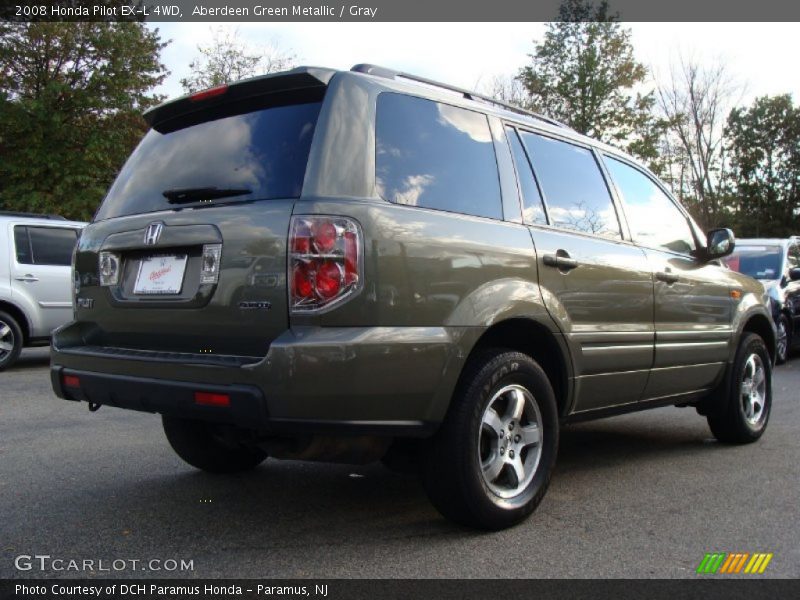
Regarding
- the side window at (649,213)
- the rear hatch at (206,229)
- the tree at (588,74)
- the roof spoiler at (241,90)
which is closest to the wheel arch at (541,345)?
the rear hatch at (206,229)

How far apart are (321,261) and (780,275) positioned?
9678 mm

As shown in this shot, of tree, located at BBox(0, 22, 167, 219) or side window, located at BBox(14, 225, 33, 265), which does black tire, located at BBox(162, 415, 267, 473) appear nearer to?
side window, located at BBox(14, 225, 33, 265)

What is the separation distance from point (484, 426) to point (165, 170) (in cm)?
184

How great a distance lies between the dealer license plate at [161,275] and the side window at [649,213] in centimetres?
262

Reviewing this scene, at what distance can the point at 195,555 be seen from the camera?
3.05 meters

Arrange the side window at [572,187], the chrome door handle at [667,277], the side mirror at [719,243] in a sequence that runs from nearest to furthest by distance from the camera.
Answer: the side window at [572,187]
the chrome door handle at [667,277]
the side mirror at [719,243]

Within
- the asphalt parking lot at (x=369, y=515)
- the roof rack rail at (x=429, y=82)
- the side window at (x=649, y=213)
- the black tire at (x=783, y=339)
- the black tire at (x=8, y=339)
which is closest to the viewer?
the asphalt parking lot at (x=369, y=515)

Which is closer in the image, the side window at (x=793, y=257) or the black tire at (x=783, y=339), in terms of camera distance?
the black tire at (x=783, y=339)

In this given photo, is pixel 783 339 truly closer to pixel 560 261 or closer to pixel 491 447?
pixel 560 261

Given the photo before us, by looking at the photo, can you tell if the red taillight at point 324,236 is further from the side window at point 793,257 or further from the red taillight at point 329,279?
the side window at point 793,257

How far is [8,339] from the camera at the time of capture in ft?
29.8

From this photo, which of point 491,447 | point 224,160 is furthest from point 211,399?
point 491,447

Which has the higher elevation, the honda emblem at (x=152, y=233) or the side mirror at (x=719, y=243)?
the honda emblem at (x=152, y=233)

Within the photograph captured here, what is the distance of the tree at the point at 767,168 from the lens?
1660 inches
